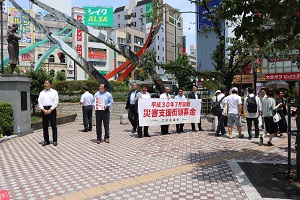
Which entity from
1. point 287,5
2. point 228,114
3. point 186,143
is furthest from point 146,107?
point 287,5

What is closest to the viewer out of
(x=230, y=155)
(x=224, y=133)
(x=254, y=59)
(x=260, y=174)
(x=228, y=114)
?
(x=260, y=174)

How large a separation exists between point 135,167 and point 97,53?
175 ft

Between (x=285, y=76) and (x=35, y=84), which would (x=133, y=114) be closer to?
(x=35, y=84)

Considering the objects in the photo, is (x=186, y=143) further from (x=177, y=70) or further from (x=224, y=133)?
(x=177, y=70)

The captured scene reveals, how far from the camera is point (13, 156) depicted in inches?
273

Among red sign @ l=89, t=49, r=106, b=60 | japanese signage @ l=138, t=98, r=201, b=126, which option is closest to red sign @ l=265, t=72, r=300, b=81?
japanese signage @ l=138, t=98, r=201, b=126

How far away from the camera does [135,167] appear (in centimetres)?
578

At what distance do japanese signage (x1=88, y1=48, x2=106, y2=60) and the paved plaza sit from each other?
48861 millimetres

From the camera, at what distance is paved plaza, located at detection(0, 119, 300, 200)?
4.38 meters

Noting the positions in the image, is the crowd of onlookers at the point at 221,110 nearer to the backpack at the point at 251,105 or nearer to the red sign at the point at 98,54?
the backpack at the point at 251,105

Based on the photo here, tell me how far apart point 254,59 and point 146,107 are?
20.2ft

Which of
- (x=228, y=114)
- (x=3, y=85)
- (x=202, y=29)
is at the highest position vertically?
(x=202, y=29)

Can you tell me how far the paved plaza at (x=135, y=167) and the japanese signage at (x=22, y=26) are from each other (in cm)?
4462

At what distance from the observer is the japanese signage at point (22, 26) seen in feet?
156
